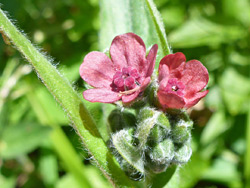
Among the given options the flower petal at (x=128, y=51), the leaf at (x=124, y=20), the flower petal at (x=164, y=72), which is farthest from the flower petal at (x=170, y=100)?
the leaf at (x=124, y=20)

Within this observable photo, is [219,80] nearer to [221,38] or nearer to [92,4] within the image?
[221,38]

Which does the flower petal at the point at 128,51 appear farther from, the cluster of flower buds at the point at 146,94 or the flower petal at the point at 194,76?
the flower petal at the point at 194,76

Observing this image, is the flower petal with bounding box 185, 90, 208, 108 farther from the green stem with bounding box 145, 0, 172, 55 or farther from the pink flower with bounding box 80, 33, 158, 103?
the green stem with bounding box 145, 0, 172, 55

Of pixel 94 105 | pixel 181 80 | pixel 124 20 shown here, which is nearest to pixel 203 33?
pixel 124 20

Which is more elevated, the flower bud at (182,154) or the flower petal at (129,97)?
the flower petal at (129,97)

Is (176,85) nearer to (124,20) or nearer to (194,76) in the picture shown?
(194,76)

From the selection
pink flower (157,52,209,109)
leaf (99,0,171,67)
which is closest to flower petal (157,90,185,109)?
pink flower (157,52,209,109)
